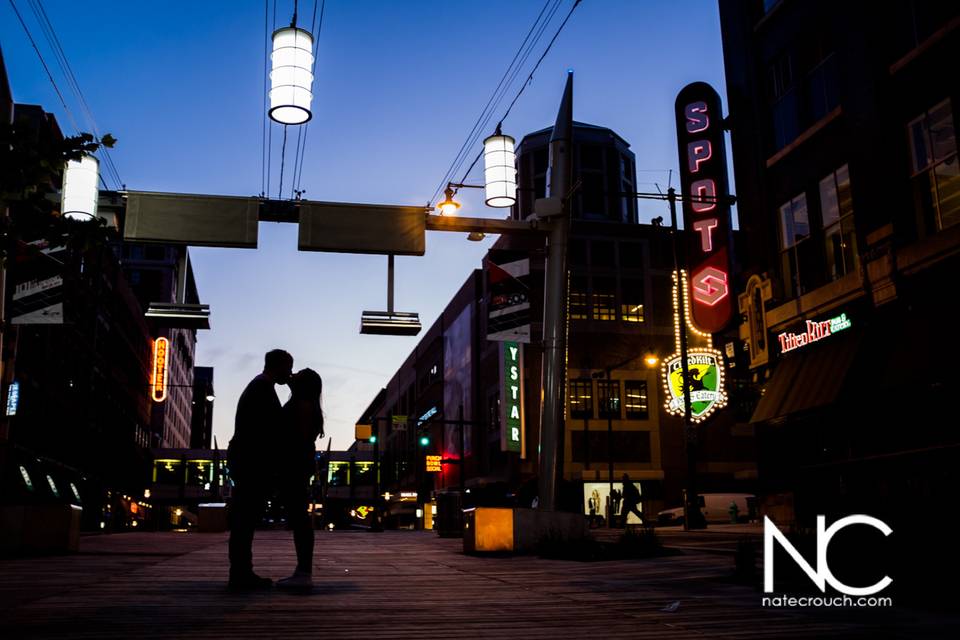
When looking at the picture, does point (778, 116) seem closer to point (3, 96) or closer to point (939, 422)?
point (939, 422)

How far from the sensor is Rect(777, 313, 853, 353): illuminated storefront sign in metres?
18.9

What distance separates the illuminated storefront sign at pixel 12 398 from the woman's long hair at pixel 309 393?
3221 cm

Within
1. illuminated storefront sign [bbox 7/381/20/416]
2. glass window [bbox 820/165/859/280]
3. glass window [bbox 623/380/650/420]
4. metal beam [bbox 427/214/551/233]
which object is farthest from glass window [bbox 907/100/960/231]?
glass window [bbox 623/380/650/420]

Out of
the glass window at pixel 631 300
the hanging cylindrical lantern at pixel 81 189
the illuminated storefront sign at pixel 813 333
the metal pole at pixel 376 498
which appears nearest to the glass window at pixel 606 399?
the glass window at pixel 631 300

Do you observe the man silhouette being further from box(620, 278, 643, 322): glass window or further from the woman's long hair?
box(620, 278, 643, 322): glass window

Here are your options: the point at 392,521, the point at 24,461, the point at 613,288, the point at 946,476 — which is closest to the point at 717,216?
the point at 946,476

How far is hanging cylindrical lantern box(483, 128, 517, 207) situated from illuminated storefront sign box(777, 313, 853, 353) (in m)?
7.48

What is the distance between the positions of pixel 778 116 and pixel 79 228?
65.3 feet

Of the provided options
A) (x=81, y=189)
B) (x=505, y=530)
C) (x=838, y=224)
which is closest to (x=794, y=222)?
(x=838, y=224)

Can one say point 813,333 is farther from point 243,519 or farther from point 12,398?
point 12,398

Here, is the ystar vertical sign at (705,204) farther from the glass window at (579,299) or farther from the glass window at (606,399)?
the glass window at (579,299)

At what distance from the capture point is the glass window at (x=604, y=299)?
2461 inches

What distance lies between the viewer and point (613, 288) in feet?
208

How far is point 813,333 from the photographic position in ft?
65.7
